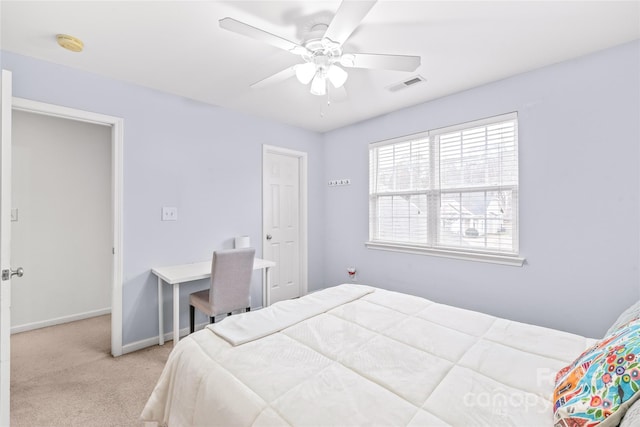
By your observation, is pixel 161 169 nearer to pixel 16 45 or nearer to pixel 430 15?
pixel 16 45

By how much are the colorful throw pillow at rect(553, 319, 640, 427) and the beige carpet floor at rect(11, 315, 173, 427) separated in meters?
2.15

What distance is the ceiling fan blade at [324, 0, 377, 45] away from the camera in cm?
129

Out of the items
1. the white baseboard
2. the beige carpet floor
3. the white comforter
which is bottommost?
the beige carpet floor

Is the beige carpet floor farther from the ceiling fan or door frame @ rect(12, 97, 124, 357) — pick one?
the ceiling fan

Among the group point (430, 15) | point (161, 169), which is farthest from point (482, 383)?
point (161, 169)

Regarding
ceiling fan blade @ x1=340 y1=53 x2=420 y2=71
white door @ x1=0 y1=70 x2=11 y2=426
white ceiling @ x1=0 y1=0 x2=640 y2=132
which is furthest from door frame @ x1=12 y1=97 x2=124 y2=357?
ceiling fan blade @ x1=340 y1=53 x2=420 y2=71

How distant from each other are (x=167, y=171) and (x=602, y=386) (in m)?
3.23

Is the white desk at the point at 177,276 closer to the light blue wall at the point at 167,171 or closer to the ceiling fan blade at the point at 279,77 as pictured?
the light blue wall at the point at 167,171

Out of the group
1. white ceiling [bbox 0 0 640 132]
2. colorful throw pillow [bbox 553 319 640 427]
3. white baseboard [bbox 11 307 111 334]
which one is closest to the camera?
colorful throw pillow [bbox 553 319 640 427]

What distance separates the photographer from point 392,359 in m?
1.25

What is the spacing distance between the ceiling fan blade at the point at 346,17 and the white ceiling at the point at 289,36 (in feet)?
0.78

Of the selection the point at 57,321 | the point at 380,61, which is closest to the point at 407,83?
the point at 380,61

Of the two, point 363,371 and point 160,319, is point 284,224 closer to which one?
point 160,319

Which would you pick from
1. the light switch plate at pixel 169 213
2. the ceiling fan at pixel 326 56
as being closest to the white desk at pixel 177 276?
the light switch plate at pixel 169 213
